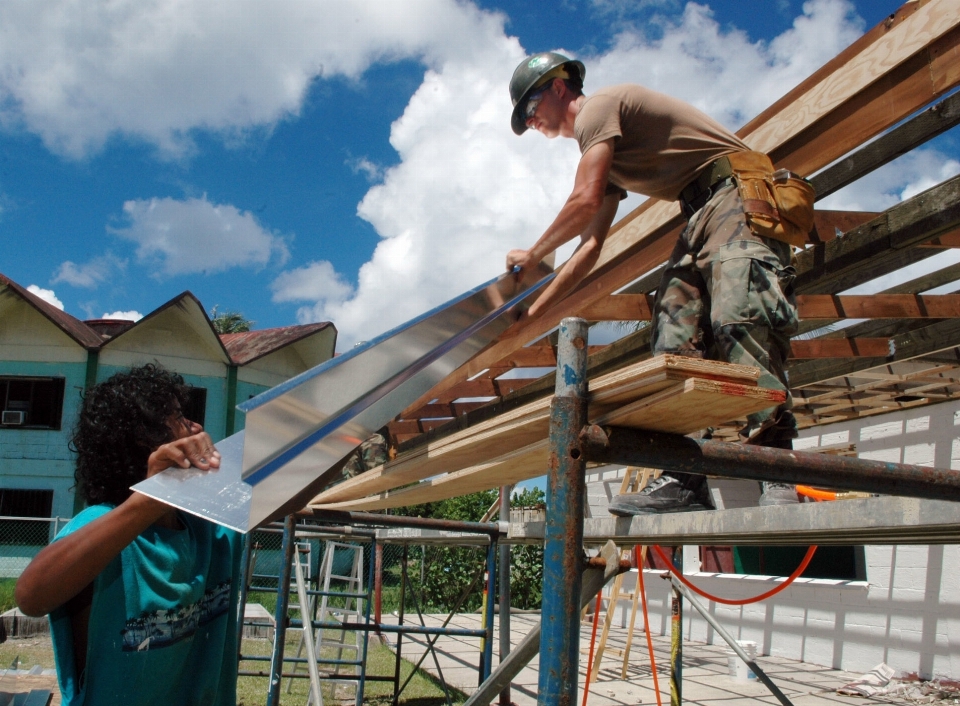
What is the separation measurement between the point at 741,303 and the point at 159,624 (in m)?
2.02

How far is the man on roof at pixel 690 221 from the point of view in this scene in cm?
257

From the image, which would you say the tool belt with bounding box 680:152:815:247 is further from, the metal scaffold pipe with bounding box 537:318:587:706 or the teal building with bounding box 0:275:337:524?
the teal building with bounding box 0:275:337:524

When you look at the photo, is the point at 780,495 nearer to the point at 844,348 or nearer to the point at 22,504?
the point at 844,348

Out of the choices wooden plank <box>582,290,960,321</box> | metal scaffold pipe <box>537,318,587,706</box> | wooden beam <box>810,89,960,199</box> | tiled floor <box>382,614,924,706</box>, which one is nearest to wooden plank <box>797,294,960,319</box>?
wooden plank <box>582,290,960,321</box>

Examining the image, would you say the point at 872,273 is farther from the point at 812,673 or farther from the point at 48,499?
the point at 48,499

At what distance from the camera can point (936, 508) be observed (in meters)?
1.95

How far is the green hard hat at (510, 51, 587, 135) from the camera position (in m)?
3.06

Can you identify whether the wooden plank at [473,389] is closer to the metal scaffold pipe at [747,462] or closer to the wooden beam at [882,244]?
the wooden beam at [882,244]

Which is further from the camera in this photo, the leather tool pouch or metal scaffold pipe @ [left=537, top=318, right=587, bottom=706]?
the leather tool pouch

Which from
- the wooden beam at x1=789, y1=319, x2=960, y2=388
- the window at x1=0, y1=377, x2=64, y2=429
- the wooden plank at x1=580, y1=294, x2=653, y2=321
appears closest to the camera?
the wooden plank at x1=580, y1=294, x2=653, y2=321

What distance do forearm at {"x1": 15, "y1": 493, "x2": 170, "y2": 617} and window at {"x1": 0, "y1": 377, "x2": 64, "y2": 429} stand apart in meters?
19.6

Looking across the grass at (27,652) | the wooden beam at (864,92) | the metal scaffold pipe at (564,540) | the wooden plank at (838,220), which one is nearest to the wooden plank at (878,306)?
the wooden plank at (838,220)

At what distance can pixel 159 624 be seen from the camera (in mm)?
2072

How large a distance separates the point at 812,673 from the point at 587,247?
25.5 ft
